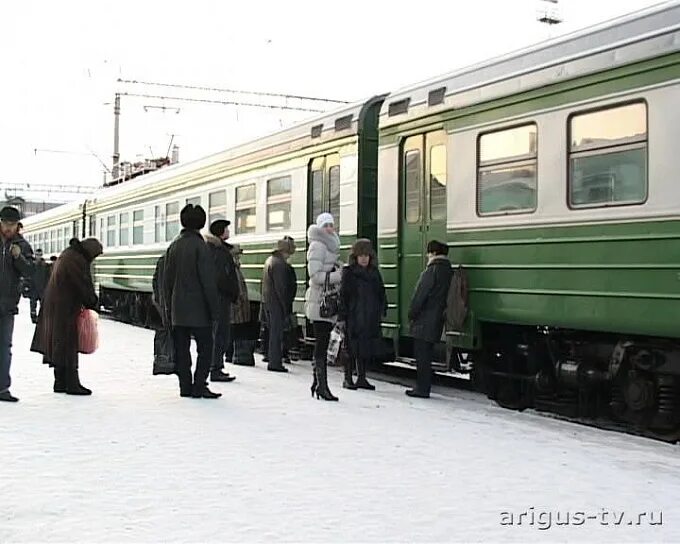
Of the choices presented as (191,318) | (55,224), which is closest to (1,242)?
(191,318)

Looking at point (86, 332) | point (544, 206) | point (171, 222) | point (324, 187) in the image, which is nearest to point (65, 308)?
point (86, 332)

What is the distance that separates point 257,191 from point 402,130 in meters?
4.47

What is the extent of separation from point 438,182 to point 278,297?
2763 millimetres

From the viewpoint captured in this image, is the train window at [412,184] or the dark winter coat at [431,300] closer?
the dark winter coat at [431,300]

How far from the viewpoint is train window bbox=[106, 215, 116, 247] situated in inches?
992

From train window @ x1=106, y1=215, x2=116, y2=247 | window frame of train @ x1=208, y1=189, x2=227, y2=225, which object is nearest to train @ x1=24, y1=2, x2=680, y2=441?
window frame of train @ x1=208, y1=189, x2=227, y2=225

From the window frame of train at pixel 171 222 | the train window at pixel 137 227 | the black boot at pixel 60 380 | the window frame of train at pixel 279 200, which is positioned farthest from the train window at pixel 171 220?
the black boot at pixel 60 380

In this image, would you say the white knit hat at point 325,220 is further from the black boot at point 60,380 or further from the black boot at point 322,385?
the black boot at point 60,380

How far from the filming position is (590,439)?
26.1ft

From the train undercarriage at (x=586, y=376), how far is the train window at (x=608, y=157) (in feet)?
3.94

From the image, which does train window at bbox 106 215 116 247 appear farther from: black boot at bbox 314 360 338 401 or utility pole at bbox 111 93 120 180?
black boot at bbox 314 360 338 401

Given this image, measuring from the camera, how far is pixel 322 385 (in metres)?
9.69

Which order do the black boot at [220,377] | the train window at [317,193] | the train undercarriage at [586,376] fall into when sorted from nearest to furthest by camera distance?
the train undercarriage at [586,376] < the black boot at [220,377] < the train window at [317,193]

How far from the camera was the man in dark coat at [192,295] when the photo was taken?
9.47 metres
